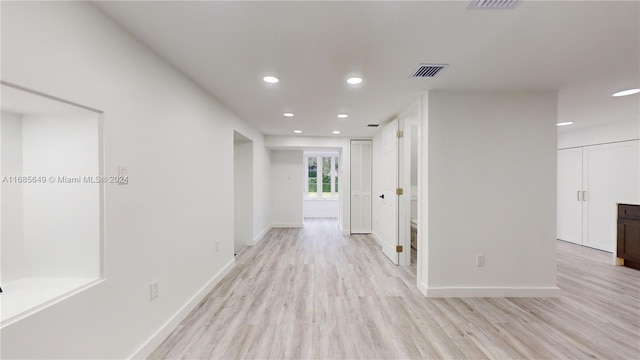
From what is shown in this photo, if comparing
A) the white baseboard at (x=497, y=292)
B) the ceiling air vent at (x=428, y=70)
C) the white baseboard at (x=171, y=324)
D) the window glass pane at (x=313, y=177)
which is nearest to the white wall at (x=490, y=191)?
A: the white baseboard at (x=497, y=292)

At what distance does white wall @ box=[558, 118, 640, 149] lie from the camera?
171 inches

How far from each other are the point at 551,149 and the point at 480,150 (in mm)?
763

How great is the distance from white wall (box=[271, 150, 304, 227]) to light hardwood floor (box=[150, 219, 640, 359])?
325cm

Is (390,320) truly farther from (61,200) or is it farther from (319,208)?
(319,208)

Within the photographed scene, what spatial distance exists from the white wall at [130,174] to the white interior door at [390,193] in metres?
2.65

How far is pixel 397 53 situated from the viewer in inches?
80.0

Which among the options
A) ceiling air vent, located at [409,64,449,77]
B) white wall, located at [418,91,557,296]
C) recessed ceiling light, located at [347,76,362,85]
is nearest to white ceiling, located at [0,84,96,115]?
recessed ceiling light, located at [347,76,362,85]

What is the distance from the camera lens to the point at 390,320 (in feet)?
7.97

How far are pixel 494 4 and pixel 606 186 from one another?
5350 mm

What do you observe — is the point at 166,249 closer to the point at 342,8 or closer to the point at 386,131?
the point at 342,8

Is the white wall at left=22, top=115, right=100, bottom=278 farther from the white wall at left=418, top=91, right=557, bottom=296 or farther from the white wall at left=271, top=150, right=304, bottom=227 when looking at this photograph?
the white wall at left=271, top=150, right=304, bottom=227

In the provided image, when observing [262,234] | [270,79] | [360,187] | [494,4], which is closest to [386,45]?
[494,4]

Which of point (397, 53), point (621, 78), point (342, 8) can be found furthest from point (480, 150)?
point (342, 8)

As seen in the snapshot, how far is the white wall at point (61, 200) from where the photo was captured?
4.87ft
